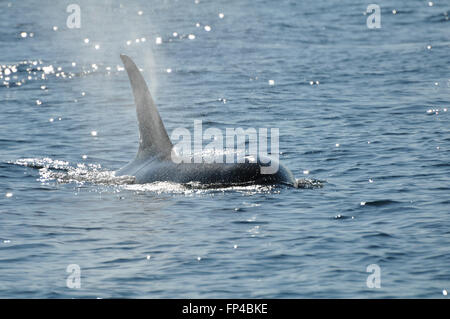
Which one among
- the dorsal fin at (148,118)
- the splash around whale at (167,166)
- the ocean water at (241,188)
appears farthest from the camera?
the dorsal fin at (148,118)

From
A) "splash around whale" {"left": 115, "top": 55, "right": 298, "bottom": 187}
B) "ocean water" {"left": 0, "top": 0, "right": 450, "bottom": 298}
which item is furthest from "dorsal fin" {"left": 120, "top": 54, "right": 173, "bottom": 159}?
"ocean water" {"left": 0, "top": 0, "right": 450, "bottom": 298}

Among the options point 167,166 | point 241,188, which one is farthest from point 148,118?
point 241,188

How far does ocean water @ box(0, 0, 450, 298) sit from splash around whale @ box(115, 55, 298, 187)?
23 centimetres

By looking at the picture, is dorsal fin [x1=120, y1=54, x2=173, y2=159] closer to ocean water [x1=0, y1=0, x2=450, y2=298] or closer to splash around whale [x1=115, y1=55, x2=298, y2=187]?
splash around whale [x1=115, y1=55, x2=298, y2=187]

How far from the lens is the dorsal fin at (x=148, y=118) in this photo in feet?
57.3

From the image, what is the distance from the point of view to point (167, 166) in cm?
1706

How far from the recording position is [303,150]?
67.4 ft

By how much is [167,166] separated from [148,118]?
3.90 ft

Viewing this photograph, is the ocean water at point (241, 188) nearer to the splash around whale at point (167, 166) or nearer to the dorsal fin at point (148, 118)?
the splash around whale at point (167, 166)

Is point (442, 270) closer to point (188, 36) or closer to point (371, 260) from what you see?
point (371, 260)

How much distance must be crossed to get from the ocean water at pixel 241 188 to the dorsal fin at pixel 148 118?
1.03 metres

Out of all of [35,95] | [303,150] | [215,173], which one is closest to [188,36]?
[35,95]

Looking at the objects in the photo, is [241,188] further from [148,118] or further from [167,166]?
[148,118]

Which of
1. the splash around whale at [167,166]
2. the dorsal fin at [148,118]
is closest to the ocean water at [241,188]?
the splash around whale at [167,166]
